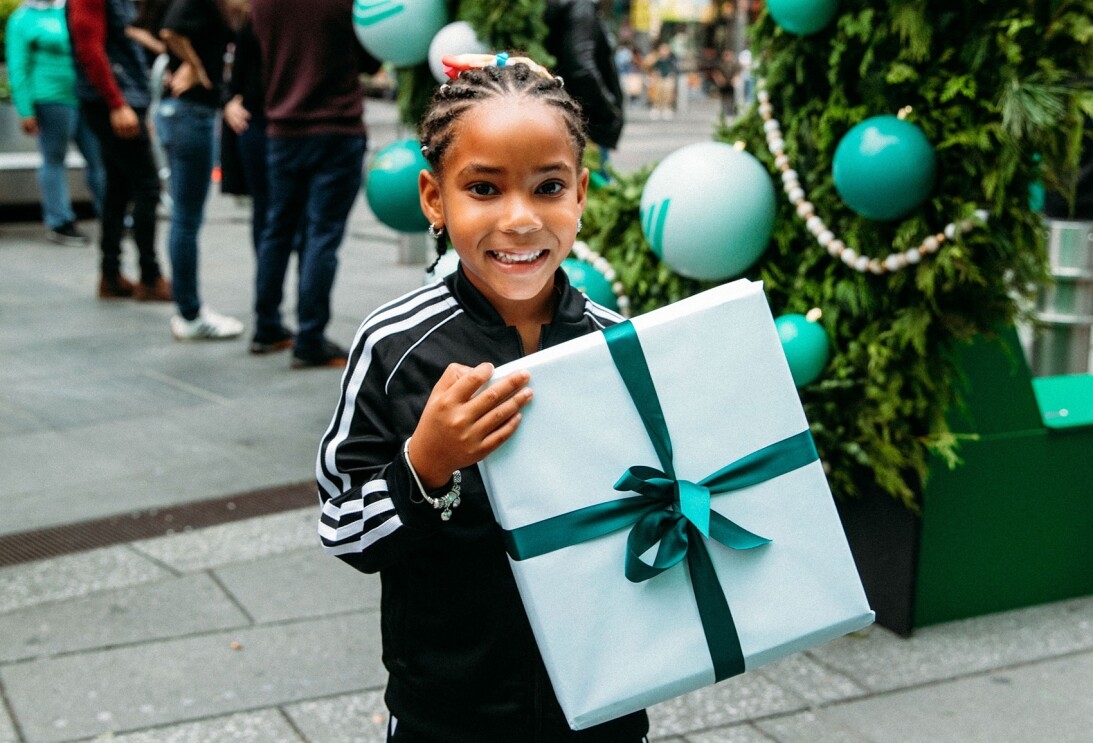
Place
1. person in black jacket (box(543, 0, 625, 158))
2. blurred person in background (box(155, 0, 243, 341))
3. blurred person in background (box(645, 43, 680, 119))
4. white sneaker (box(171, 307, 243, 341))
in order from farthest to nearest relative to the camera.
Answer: blurred person in background (box(645, 43, 680, 119)), white sneaker (box(171, 307, 243, 341)), blurred person in background (box(155, 0, 243, 341)), person in black jacket (box(543, 0, 625, 158))

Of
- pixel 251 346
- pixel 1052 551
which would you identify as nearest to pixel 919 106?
pixel 1052 551

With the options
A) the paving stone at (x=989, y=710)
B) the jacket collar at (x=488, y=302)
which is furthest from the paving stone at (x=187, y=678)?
the jacket collar at (x=488, y=302)

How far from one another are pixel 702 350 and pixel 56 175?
911 cm

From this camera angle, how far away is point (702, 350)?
1.56 m

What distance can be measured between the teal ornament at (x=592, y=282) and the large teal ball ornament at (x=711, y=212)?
29 centimetres

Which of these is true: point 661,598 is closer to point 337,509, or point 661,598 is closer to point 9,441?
point 337,509

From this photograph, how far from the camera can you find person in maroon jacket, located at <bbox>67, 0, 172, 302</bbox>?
7129 millimetres

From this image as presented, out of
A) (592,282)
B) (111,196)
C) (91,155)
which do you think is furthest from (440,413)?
(91,155)

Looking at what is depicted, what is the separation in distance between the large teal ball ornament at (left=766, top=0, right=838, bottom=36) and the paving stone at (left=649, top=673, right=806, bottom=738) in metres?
1.70

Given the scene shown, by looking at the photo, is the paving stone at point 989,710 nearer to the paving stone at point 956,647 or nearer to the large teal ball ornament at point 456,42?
the paving stone at point 956,647

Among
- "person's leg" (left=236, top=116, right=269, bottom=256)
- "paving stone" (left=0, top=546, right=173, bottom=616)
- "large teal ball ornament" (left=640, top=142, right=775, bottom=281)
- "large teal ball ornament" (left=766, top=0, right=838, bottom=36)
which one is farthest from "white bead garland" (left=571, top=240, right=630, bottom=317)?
"person's leg" (left=236, top=116, right=269, bottom=256)

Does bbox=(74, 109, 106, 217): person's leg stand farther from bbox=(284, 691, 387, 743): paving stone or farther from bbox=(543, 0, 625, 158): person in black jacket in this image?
bbox=(284, 691, 387, 743): paving stone

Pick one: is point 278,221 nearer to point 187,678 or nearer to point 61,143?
point 187,678

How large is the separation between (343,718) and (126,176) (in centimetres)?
536
